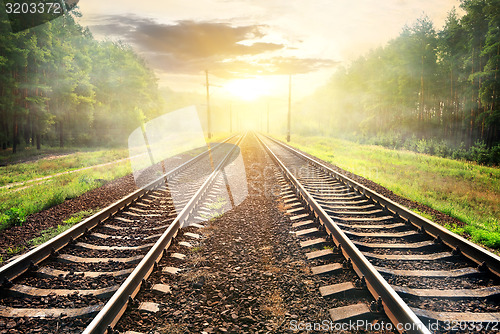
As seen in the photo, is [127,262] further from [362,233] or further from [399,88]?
[399,88]

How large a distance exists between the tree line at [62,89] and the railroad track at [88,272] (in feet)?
71.9

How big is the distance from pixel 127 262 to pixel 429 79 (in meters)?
40.7

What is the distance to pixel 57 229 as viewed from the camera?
551cm

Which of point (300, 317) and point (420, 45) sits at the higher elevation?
point (420, 45)

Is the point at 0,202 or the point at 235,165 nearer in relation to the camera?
the point at 0,202

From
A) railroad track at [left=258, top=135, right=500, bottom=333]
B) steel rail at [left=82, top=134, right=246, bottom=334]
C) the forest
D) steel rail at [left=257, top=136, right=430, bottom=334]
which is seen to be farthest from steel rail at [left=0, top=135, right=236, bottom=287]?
the forest

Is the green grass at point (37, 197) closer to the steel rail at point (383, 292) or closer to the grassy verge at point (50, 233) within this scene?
the grassy verge at point (50, 233)

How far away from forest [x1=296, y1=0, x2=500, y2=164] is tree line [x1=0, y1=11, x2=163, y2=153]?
3414 cm

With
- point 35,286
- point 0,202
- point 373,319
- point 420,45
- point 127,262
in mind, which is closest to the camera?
point 373,319

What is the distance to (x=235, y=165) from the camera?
1366 centimetres

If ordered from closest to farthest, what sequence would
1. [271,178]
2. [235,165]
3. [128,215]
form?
[128,215] → [271,178] → [235,165]

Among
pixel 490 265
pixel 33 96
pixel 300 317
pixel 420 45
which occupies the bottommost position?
pixel 300 317

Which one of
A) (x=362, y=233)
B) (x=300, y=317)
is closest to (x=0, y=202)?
(x=300, y=317)

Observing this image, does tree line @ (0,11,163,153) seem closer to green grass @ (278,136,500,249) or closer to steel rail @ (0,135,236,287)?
steel rail @ (0,135,236,287)
